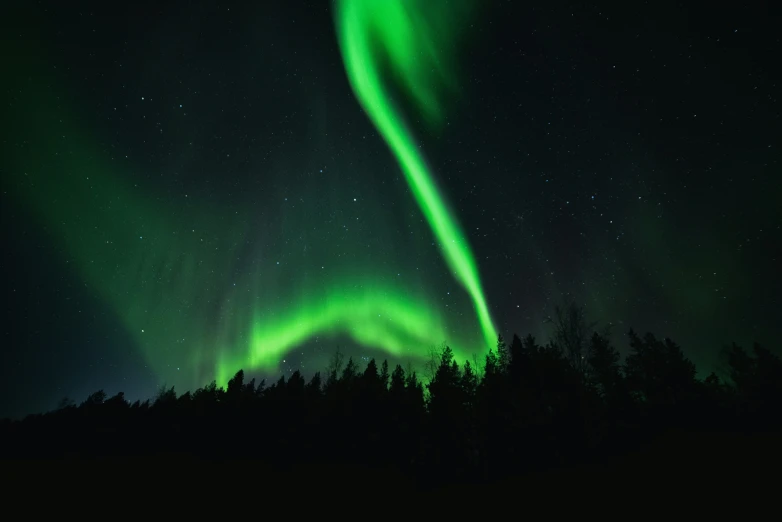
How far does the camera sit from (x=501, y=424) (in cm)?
2512

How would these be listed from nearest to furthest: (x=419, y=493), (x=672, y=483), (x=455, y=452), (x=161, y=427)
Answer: (x=672, y=483) → (x=419, y=493) → (x=455, y=452) → (x=161, y=427)

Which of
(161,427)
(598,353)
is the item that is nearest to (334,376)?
(161,427)

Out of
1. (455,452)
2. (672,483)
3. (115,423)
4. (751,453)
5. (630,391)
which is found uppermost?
(115,423)

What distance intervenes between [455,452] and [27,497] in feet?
89.4

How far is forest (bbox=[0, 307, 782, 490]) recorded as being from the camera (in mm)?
20609

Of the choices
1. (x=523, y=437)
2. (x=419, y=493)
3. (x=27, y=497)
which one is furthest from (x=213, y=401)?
(x=523, y=437)

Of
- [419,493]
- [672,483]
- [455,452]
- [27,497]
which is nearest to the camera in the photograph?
[672,483]

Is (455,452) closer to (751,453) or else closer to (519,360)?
(519,360)

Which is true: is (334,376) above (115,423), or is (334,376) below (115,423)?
above

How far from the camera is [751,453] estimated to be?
48.5 feet

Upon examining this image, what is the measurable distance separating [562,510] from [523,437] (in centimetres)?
1034

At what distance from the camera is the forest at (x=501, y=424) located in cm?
2061

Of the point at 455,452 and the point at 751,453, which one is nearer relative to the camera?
the point at 751,453

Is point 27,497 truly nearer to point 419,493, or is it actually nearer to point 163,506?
point 163,506
